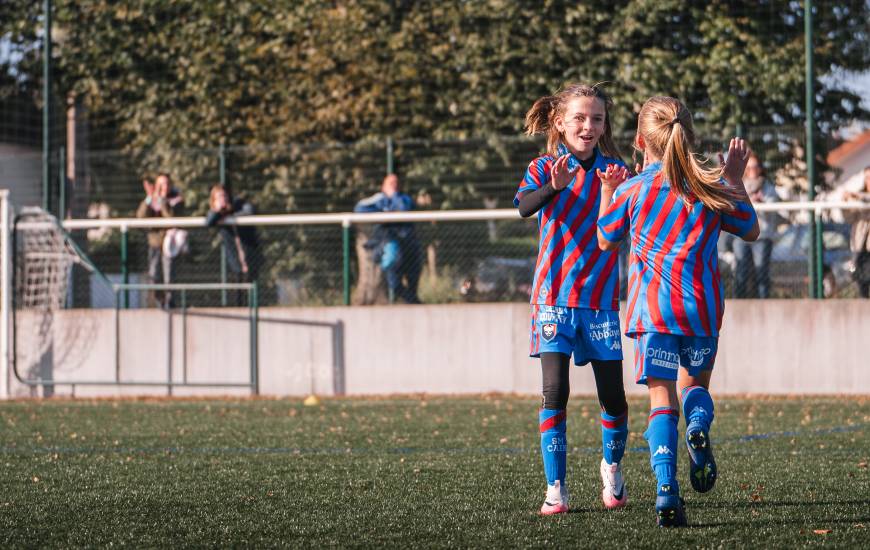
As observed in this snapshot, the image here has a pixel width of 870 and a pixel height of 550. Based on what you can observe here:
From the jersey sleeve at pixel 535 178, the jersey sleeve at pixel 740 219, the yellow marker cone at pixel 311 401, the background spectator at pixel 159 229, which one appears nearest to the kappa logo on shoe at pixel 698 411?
the jersey sleeve at pixel 740 219

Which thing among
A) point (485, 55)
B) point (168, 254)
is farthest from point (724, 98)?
point (168, 254)

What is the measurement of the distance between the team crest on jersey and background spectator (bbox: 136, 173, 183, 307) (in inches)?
393

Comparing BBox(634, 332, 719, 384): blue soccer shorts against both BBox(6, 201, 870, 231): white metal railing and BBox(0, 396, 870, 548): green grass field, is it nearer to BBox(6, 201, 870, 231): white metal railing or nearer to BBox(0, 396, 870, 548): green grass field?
BBox(0, 396, 870, 548): green grass field

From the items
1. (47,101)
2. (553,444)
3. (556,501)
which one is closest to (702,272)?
(553,444)

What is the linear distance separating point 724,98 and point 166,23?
8.93 meters

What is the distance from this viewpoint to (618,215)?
18.9 feet

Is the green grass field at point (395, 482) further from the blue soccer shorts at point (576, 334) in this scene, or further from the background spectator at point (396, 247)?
the background spectator at point (396, 247)

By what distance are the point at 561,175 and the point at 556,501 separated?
1388 mm

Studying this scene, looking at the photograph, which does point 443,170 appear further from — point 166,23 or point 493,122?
point 166,23

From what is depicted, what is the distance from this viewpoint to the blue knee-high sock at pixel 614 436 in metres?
6.27

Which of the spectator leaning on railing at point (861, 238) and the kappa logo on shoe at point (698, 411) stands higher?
the spectator leaning on railing at point (861, 238)

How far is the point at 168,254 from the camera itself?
15.8 meters

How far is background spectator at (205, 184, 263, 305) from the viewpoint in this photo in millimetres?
15469

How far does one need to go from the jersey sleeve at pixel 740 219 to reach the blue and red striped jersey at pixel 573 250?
714 millimetres
